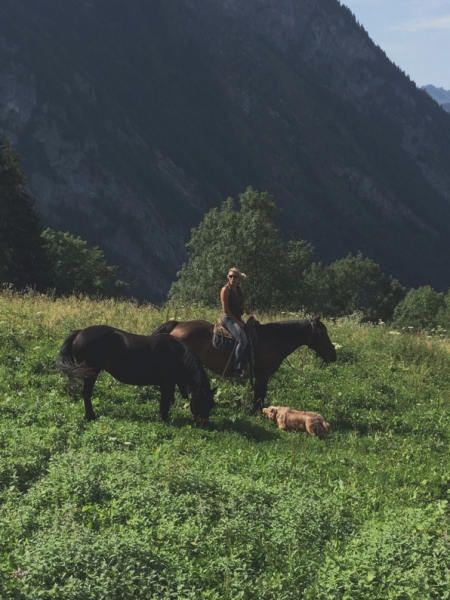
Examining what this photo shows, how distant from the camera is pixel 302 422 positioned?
418 inches

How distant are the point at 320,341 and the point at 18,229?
30.7 m

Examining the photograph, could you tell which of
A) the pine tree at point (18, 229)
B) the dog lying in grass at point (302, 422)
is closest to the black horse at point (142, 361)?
the dog lying in grass at point (302, 422)

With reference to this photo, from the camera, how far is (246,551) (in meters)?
5.60

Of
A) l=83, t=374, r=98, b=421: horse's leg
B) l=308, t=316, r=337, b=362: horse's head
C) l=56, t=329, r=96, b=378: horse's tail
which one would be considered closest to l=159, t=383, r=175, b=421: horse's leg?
l=83, t=374, r=98, b=421: horse's leg

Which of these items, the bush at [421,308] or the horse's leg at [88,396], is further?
the bush at [421,308]

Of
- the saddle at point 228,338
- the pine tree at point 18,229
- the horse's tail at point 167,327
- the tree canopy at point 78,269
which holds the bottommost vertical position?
the tree canopy at point 78,269

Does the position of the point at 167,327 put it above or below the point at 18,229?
above

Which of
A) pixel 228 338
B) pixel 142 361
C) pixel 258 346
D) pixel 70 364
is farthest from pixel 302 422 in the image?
pixel 70 364

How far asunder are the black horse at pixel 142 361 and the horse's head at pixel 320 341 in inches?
122

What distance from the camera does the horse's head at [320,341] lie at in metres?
12.2

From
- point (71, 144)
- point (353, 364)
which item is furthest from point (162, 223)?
Result: point (353, 364)

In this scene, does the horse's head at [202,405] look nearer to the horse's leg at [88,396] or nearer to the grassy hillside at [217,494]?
the grassy hillside at [217,494]

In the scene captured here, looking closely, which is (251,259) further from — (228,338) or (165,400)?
(165,400)

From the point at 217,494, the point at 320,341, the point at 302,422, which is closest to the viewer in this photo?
the point at 217,494
